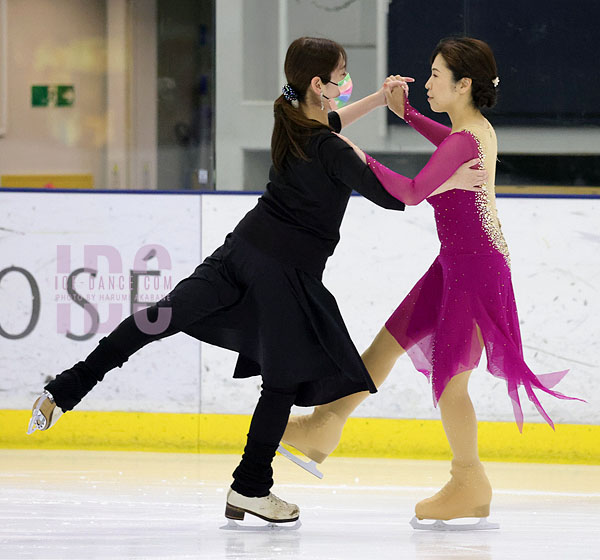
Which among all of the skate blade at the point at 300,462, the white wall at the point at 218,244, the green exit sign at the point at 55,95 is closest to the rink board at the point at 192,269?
the white wall at the point at 218,244

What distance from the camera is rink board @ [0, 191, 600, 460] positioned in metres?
4.25

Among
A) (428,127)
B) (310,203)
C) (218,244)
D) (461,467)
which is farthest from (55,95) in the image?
(461,467)

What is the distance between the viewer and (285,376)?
274 cm

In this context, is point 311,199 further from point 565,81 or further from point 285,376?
point 565,81

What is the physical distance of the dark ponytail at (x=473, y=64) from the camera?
2844 millimetres

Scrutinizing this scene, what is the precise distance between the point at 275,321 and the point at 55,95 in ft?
8.24

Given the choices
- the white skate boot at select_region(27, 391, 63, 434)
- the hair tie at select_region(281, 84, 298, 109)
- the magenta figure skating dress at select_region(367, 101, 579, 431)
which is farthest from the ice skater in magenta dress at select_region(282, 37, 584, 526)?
the white skate boot at select_region(27, 391, 63, 434)

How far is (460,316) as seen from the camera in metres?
2.85

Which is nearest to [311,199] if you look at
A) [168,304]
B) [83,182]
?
[168,304]

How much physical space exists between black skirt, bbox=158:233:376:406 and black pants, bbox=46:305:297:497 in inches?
1.8

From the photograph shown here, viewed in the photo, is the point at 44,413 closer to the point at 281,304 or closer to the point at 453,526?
the point at 281,304

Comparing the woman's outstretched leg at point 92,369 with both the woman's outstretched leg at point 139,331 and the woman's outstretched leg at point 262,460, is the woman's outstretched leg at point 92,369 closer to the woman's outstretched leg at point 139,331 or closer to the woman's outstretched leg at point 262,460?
the woman's outstretched leg at point 139,331

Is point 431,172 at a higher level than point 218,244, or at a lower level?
higher

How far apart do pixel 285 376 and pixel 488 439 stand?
5.71ft
